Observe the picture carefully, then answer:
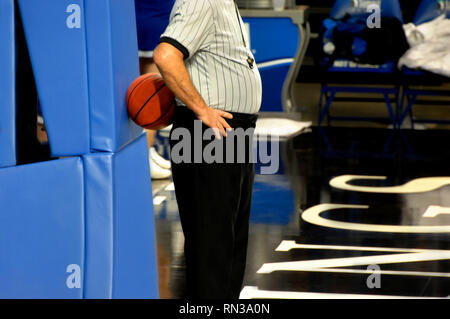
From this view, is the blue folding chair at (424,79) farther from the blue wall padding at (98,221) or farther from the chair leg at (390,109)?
the blue wall padding at (98,221)

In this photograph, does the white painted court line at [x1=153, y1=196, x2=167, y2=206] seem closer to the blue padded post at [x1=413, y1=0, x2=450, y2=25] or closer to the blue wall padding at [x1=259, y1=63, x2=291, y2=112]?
the blue wall padding at [x1=259, y1=63, x2=291, y2=112]

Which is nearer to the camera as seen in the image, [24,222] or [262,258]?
[24,222]

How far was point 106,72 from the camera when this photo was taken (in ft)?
6.94

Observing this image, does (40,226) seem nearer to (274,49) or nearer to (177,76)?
(177,76)

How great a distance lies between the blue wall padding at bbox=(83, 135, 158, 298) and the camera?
6.97 ft

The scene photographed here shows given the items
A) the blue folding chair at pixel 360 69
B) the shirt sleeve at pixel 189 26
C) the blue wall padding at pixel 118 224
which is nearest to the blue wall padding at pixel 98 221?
the blue wall padding at pixel 118 224

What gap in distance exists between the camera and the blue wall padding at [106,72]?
2090 millimetres

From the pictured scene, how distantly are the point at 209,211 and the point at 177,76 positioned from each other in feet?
1.55

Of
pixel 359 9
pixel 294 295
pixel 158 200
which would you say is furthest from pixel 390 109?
pixel 294 295

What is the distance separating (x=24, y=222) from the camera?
2115mm

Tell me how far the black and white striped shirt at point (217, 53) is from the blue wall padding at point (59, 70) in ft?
1.13
